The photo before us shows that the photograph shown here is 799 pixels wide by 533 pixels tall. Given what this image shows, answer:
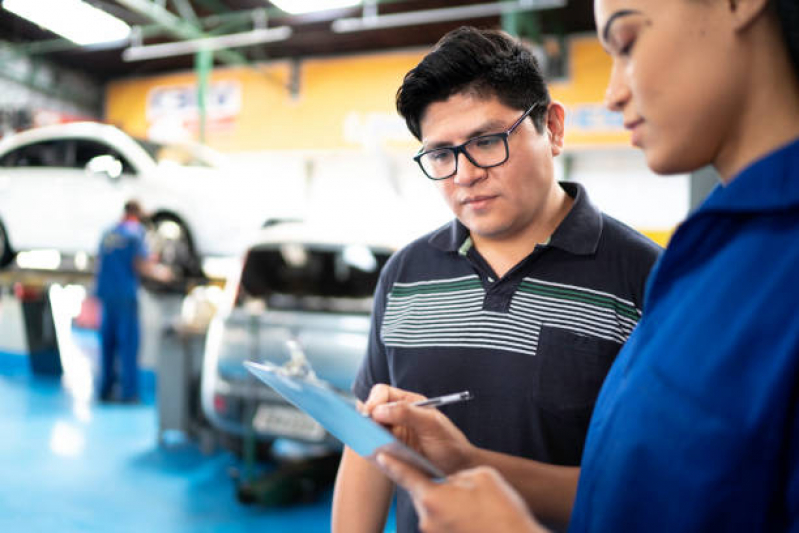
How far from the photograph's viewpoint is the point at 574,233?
112 centimetres

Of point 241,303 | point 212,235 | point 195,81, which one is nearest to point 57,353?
point 212,235

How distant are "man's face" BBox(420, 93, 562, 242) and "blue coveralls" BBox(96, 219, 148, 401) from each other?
16.6ft

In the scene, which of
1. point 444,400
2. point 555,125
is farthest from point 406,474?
point 555,125

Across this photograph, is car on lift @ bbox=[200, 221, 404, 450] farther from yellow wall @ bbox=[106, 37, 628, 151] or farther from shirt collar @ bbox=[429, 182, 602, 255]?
yellow wall @ bbox=[106, 37, 628, 151]

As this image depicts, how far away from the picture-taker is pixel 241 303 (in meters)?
3.46

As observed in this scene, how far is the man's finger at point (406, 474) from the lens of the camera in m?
0.60

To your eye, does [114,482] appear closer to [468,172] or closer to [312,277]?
[312,277]

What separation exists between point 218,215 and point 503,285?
222 inches

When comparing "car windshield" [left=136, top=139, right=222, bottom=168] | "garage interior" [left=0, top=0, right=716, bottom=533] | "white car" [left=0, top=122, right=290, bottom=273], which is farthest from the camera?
"car windshield" [left=136, top=139, right=222, bottom=168]

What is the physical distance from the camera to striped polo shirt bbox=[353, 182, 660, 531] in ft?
3.43

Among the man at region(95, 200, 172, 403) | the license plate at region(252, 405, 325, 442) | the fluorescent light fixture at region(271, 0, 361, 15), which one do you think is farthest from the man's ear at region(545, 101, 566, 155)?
the fluorescent light fixture at region(271, 0, 361, 15)

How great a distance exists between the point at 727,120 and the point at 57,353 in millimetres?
7526

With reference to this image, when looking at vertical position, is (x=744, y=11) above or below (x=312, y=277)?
above

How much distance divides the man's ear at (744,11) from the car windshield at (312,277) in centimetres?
284
